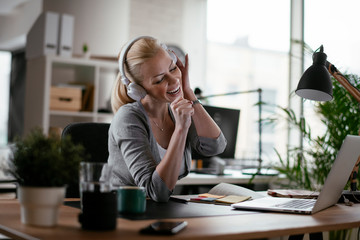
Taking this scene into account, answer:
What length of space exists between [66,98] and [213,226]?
137 inches

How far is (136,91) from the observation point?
5.75 ft

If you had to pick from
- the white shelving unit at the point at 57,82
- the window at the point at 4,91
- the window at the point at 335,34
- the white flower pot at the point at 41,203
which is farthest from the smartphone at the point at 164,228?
the window at the point at 4,91

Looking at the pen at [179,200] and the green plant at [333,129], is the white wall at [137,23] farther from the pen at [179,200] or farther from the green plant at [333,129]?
the pen at [179,200]

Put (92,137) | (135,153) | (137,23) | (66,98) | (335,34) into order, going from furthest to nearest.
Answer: (137,23) → (66,98) → (335,34) → (92,137) → (135,153)

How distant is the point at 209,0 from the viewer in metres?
→ 5.62

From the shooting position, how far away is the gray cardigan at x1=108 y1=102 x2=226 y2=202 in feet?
4.90

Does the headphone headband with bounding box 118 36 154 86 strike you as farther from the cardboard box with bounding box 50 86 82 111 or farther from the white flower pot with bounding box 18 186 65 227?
the cardboard box with bounding box 50 86 82 111

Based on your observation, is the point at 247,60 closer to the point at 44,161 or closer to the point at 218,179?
the point at 218,179

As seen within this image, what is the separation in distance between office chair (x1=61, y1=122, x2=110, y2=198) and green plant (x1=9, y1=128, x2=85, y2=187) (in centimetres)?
99

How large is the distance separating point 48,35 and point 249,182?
235cm

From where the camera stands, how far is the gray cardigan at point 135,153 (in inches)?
58.8

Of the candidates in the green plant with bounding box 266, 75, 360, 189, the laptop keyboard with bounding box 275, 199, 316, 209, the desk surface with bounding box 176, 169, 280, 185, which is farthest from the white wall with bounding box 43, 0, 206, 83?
the laptop keyboard with bounding box 275, 199, 316, 209

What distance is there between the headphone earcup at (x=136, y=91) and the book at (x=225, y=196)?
16.7 inches

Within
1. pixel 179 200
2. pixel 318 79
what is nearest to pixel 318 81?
pixel 318 79
